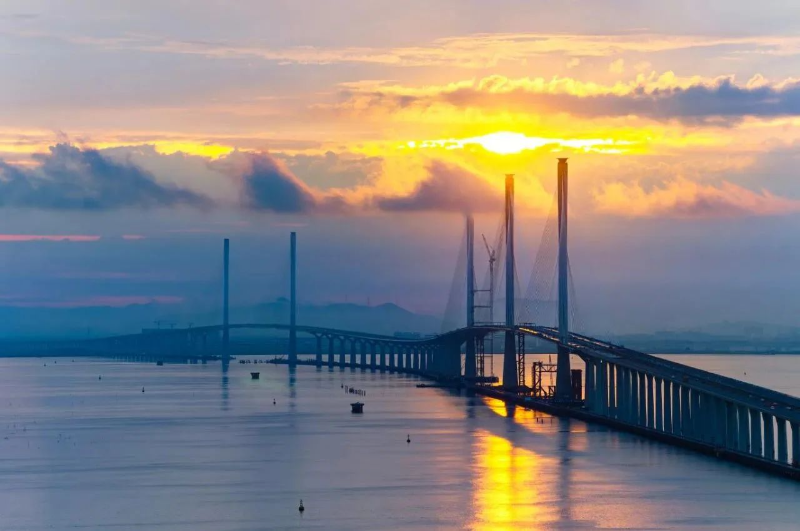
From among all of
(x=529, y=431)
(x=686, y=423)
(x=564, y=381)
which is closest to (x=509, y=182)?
(x=564, y=381)

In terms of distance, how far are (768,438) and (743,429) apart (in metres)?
1.71

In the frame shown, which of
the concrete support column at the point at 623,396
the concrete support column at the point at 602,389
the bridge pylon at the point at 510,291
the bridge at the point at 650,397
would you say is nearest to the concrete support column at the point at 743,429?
the bridge at the point at 650,397

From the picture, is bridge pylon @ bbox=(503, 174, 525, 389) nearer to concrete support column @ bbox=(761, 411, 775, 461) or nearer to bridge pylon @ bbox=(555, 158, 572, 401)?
bridge pylon @ bbox=(555, 158, 572, 401)

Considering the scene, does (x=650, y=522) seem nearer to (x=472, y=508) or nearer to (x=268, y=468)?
(x=472, y=508)

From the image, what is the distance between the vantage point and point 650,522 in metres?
66.1

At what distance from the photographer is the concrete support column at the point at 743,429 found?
8594cm

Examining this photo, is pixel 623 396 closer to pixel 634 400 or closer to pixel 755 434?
pixel 634 400

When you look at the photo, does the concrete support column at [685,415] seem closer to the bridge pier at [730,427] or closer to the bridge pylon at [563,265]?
the bridge pier at [730,427]

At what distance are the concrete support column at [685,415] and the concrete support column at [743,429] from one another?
9.60m

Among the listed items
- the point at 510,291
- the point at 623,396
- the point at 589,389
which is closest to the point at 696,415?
the point at 623,396

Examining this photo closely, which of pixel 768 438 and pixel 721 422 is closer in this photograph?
pixel 768 438

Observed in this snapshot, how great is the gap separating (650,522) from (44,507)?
96.9 ft

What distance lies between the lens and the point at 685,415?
9838 centimetres

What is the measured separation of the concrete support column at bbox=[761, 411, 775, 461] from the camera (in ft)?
271
